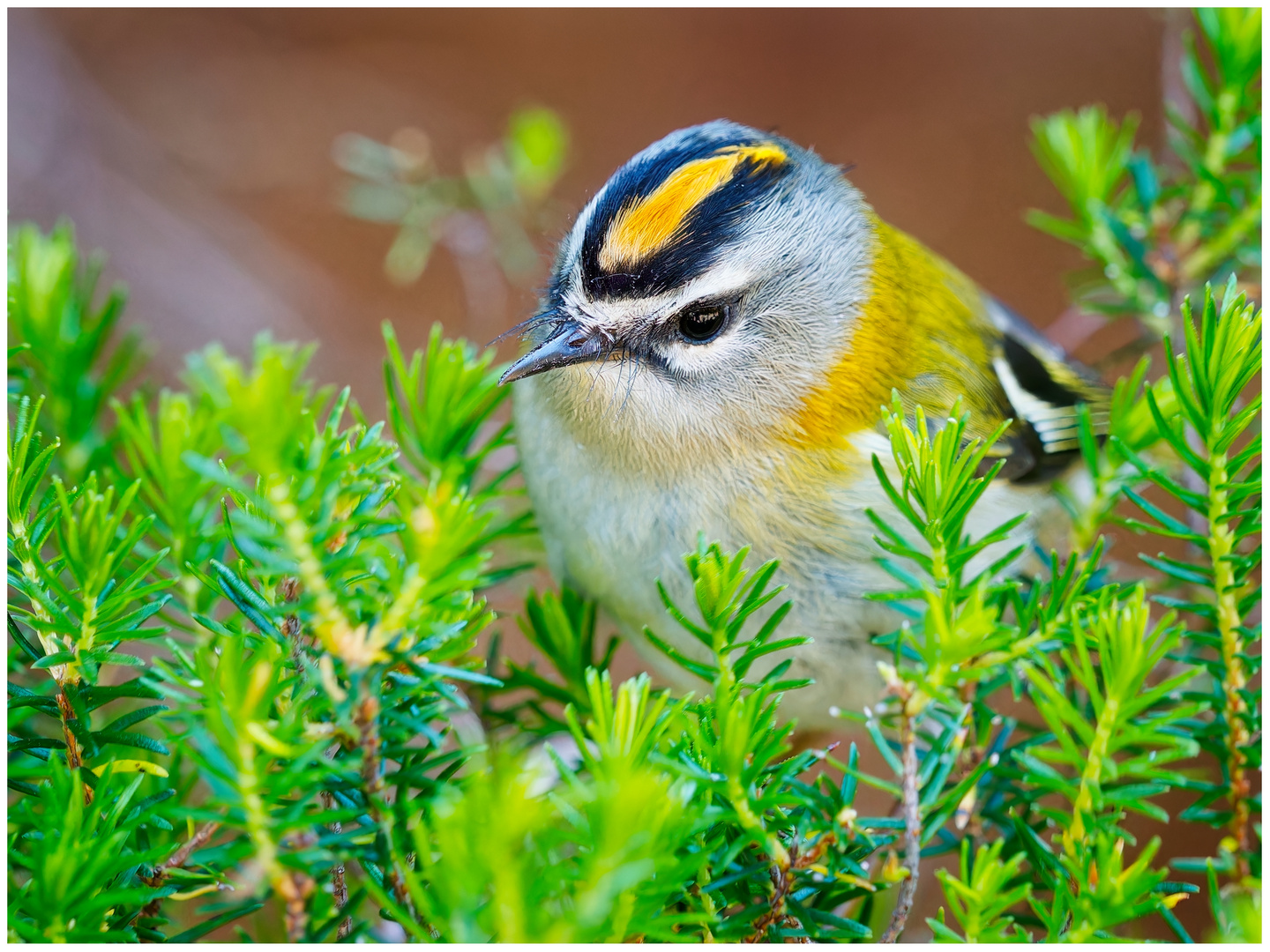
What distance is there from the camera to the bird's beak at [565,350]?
676 millimetres

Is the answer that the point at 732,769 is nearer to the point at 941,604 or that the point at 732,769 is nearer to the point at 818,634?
the point at 941,604

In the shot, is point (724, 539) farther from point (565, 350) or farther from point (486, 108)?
point (486, 108)

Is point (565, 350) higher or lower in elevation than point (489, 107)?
lower

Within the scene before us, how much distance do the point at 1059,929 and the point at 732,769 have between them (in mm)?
170

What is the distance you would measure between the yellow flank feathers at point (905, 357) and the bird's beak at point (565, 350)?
17 cm

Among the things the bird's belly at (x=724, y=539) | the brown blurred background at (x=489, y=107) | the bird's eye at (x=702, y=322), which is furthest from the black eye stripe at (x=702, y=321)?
the brown blurred background at (x=489, y=107)

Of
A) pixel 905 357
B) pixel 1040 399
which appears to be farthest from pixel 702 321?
pixel 1040 399

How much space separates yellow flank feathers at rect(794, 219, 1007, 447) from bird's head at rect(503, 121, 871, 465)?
Result: 0.07 feet

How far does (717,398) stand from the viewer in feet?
2.34

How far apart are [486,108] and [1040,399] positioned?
1627 millimetres

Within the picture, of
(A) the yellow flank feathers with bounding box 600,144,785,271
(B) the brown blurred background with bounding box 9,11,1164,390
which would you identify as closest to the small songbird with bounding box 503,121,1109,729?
(A) the yellow flank feathers with bounding box 600,144,785,271

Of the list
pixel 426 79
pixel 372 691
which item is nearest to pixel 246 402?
pixel 372 691

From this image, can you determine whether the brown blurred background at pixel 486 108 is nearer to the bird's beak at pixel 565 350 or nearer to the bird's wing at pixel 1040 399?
the bird's wing at pixel 1040 399

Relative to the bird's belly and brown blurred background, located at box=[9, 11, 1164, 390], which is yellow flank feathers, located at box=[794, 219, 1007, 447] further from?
brown blurred background, located at box=[9, 11, 1164, 390]
